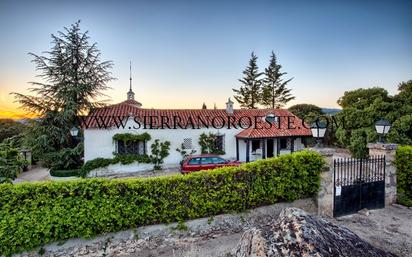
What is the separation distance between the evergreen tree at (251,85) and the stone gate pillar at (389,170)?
90.4 feet

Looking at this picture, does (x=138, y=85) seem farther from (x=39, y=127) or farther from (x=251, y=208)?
(x=251, y=208)

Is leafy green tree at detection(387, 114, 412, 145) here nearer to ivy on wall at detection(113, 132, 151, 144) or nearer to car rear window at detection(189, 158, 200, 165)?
car rear window at detection(189, 158, 200, 165)

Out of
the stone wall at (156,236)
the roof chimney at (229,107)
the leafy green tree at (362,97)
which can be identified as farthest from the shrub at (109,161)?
the leafy green tree at (362,97)

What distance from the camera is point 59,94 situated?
14.1 m

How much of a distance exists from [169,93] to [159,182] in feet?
44.6

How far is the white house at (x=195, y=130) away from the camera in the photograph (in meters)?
13.6

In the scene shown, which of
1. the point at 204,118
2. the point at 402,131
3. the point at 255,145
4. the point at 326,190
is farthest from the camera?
the point at 255,145

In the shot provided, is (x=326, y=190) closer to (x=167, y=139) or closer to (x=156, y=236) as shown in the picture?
(x=156, y=236)

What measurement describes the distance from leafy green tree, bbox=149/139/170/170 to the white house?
1.00 feet

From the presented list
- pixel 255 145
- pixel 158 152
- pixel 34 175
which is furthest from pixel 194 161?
pixel 34 175

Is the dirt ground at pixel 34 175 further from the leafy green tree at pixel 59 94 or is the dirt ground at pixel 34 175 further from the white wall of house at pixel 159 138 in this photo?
the white wall of house at pixel 159 138

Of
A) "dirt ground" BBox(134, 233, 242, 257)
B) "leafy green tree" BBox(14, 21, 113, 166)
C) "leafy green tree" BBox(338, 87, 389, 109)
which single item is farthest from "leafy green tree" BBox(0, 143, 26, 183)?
"leafy green tree" BBox(338, 87, 389, 109)

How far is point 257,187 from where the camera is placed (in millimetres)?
5594

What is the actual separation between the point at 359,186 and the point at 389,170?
152 centimetres
